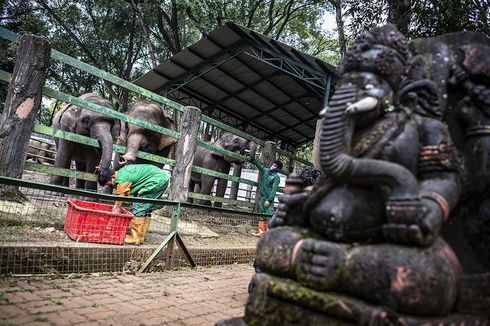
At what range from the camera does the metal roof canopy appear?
10.3 metres

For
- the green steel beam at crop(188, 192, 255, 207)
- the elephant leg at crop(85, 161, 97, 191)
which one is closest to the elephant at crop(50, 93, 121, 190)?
the elephant leg at crop(85, 161, 97, 191)

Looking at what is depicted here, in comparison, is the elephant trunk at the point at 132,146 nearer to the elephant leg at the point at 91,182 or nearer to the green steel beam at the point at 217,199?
the elephant leg at the point at 91,182

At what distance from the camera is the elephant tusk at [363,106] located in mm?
1847

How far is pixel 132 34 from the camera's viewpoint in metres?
16.4

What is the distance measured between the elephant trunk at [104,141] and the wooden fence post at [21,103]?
1.41 metres

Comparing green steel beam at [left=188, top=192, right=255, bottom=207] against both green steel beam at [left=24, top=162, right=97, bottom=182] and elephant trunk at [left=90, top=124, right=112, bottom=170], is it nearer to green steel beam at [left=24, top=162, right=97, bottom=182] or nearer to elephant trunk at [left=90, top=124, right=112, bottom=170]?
elephant trunk at [left=90, top=124, right=112, bottom=170]

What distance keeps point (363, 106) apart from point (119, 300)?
2.57 m

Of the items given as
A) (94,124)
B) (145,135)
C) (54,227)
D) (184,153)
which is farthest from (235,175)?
(54,227)

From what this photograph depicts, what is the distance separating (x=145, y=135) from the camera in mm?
7863

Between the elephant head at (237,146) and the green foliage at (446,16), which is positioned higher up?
the green foliage at (446,16)

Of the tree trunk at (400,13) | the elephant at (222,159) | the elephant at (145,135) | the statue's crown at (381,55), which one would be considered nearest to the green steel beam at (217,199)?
the elephant at (222,159)

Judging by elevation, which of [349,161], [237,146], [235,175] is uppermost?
[237,146]

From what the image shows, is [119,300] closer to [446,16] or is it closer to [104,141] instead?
[104,141]

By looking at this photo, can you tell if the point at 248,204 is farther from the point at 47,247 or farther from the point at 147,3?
the point at 147,3
